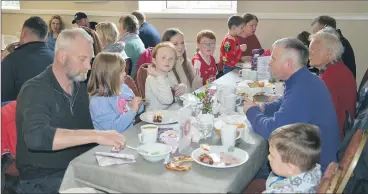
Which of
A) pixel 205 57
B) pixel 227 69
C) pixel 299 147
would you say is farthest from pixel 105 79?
pixel 227 69

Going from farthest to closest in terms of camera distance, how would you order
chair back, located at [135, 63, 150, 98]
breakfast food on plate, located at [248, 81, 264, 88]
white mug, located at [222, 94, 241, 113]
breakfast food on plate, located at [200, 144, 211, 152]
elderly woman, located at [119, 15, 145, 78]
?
elderly woman, located at [119, 15, 145, 78] → chair back, located at [135, 63, 150, 98] → breakfast food on plate, located at [248, 81, 264, 88] → white mug, located at [222, 94, 241, 113] → breakfast food on plate, located at [200, 144, 211, 152]

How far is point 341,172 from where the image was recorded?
63.4 inches

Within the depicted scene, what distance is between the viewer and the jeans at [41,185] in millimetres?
2053

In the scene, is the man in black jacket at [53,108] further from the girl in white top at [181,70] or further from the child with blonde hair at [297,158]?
the girl in white top at [181,70]

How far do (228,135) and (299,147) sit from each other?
16.0 inches

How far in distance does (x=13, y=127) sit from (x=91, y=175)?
2.15ft

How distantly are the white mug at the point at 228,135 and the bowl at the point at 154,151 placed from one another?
0.29 m

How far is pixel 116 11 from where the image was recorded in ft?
22.3

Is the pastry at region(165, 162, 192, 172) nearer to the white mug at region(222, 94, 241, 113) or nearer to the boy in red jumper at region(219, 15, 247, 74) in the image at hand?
the white mug at region(222, 94, 241, 113)

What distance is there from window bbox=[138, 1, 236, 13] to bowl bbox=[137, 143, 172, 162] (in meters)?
4.72

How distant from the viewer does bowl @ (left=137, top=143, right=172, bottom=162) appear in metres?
1.73

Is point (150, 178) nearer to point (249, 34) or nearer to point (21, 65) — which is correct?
point (21, 65)

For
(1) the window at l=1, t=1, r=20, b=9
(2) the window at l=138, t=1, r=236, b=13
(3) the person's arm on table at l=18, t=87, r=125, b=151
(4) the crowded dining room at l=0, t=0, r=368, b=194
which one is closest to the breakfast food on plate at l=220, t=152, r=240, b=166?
(4) the crowded dining room at l=0, t=0, r=368, b=194

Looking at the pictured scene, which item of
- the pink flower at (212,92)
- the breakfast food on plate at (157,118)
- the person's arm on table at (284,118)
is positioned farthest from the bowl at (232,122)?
the pink flower at (212,92)
